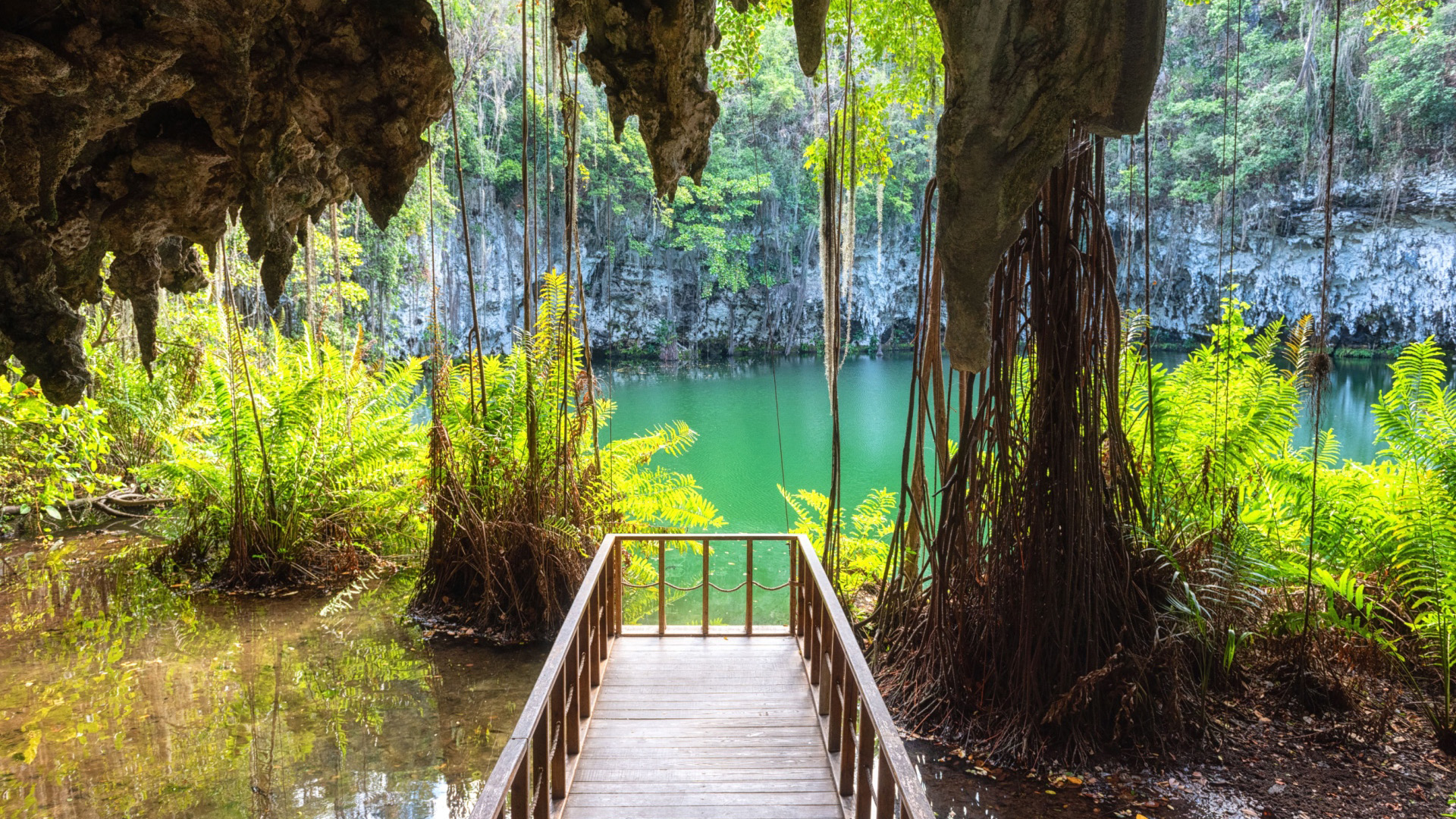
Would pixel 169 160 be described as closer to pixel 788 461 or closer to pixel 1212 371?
pixel 1212 371

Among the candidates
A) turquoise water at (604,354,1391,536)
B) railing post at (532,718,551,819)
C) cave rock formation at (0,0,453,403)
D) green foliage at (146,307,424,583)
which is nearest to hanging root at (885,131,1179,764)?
railing post at (532,718,551,819)

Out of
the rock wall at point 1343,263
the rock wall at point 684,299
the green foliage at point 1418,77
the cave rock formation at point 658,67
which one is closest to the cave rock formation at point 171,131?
the cave rock formation at point 658,67

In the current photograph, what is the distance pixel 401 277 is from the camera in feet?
58.7

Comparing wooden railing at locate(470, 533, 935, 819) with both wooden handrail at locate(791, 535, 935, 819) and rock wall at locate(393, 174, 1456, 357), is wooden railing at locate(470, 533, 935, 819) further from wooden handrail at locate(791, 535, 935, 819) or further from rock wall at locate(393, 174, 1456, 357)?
rock wall at locate(393, 174, 1456, 357)

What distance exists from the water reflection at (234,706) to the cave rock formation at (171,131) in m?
1.72

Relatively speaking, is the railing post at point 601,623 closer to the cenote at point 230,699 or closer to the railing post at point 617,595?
the railing post at point 617,595

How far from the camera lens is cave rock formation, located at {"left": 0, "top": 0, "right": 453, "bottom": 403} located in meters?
2.57

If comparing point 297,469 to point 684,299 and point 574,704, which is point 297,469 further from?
point 684,299

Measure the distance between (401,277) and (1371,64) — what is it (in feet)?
69.5

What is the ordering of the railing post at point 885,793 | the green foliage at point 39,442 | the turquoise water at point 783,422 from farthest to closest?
the turquoise water at point 783,422 → the green foliage at point 39,442 → the railing post at point 885,793

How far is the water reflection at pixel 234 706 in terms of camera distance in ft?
11.0

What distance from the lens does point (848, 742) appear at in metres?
2.70

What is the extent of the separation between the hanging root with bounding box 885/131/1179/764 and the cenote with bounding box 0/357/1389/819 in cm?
45

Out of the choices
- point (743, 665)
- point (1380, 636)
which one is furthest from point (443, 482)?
point (1380, 636)
